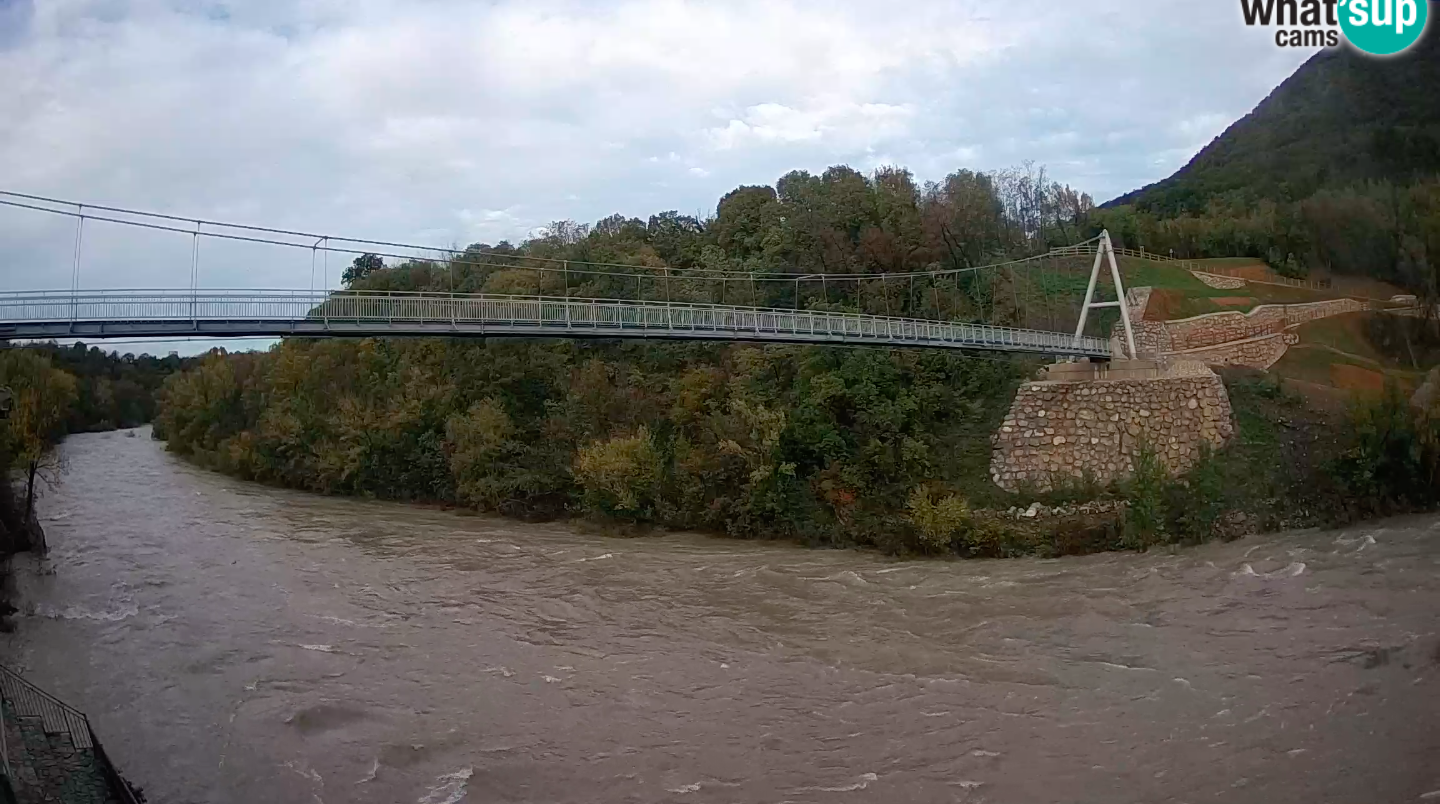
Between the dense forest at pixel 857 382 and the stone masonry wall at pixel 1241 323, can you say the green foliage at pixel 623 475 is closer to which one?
the dense forest at pixel 857 382

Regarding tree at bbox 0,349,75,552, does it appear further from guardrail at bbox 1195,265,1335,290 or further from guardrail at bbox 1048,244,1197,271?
guardrail at bbox 1195,265,1335,290

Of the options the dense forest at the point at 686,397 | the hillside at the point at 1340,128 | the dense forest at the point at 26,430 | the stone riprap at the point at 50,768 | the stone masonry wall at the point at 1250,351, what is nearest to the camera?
the stone riprap at the point at 50,768

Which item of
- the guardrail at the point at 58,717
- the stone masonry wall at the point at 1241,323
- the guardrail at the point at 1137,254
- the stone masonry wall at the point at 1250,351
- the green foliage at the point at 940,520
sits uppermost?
the guardrail at the point at 1137,254

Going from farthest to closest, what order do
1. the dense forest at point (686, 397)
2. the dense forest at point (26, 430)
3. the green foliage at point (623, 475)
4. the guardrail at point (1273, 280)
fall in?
the guardrail at point (1273, 280) < the green foliage at point (623, 475) < the dense forest at point (686, 397) < the dense forest at point (26, 430)

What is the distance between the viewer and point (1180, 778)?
8.16 metres

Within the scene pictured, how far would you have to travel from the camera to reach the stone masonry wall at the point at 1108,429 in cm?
1964

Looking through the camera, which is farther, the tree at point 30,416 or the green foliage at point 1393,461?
the tree at point 30,416

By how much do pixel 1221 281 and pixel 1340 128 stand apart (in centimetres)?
1403

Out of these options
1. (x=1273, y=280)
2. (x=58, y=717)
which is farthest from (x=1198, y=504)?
(x=58, y=717)

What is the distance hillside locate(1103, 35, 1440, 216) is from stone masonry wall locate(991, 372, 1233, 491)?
5.04 meters

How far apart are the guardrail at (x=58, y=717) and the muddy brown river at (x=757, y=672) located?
1.68ft

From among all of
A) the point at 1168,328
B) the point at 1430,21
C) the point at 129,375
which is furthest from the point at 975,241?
the point at 129,375

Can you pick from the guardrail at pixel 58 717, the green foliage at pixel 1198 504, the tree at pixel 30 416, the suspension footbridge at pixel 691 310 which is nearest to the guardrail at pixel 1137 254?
the suspension footbridge at pixel 691 310

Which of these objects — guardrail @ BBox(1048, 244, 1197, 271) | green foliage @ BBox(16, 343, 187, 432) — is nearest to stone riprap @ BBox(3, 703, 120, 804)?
guardrail @ BBox(1048, 244, 1197, 271)
